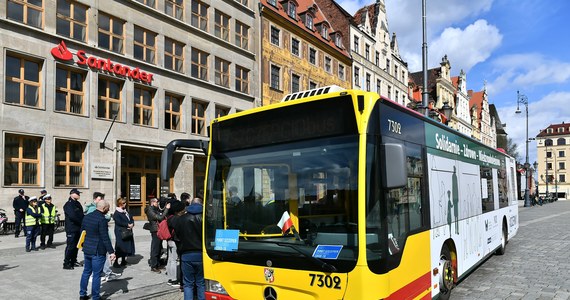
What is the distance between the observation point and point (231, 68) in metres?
28.9

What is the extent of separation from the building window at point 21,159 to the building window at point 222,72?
11.9 m

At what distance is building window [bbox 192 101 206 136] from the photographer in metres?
26.7

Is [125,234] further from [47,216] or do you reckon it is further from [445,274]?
[445,274]

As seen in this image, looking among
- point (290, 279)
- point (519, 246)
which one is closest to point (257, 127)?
point (290, 279)

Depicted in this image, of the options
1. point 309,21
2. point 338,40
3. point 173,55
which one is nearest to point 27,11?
point 173,55

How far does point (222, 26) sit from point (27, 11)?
1209cm

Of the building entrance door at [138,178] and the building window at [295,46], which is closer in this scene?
the building entrance door at [138,178]

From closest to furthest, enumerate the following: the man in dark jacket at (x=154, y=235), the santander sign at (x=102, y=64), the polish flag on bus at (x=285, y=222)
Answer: the polish flag on bus at (x=285, y=222)
the man in dark jacket at (x=154, y=235)
the santander sign at (x=102, y=64)

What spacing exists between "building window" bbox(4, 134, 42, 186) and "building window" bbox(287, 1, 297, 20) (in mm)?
21841

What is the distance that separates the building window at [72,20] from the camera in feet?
65.1

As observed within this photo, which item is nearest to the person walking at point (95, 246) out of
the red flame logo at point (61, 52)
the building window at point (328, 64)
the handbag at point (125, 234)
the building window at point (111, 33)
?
the handbag at point (125, 234)

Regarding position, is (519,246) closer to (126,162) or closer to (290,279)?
(290,279)

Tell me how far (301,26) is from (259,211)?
1263 inches

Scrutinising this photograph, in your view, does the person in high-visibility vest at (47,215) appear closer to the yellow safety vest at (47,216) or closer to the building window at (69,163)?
the yellow safety vest at (47,216)
